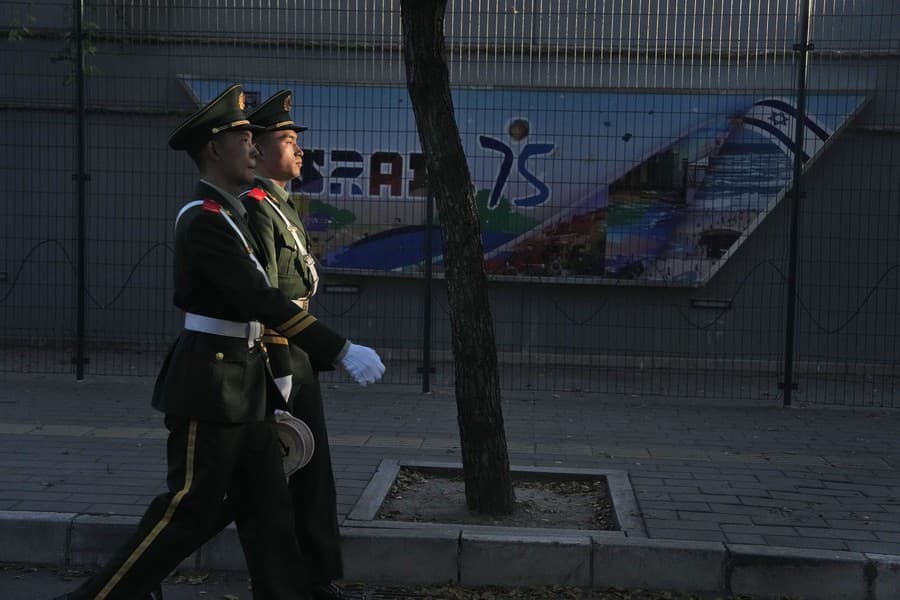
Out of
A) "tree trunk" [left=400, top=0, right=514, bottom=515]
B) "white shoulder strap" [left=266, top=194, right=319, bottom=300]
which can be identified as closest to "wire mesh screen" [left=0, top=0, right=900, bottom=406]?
"tree trunk" [left=400, top=0, right=514, bottom=515]

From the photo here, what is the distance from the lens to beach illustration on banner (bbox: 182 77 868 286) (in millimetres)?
10594

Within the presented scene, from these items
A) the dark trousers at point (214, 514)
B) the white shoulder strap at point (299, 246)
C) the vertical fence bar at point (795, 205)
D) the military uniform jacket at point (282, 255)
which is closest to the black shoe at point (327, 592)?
the dark trousers at point (214, 514)

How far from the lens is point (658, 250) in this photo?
35.6ft

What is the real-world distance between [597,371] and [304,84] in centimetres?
419

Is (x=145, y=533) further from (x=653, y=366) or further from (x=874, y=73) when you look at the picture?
(x=874, y=73)

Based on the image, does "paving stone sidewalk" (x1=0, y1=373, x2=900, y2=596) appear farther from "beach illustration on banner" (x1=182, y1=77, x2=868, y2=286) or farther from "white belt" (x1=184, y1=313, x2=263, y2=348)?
"beach illustration on banner" (x1=182, y1=77, x2=868, y2=286)

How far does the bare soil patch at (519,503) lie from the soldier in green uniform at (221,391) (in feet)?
5.15

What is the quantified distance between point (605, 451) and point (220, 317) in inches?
155

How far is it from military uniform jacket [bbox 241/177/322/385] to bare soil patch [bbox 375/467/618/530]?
1.39 m

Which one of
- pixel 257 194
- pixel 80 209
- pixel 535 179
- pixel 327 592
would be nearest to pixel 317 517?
pixel 327 592

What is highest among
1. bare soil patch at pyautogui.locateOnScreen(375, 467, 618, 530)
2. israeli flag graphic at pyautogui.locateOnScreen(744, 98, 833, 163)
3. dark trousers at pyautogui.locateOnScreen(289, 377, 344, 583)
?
israeli flag graphic at pyautogui.locateOnScreen(744, 98, 833, 163)

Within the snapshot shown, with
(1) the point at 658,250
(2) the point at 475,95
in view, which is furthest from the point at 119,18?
(1) the point at 658,250

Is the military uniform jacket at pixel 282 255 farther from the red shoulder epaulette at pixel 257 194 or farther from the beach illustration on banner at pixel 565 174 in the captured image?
the beach illustration on banner at pixel 565 174

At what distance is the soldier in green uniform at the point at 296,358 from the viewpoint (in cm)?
443
